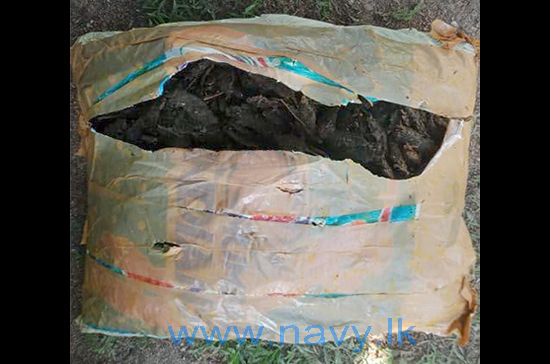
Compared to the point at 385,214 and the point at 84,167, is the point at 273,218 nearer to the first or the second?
the point at 385,214

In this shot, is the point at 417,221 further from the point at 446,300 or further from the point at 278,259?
the point at 278,259

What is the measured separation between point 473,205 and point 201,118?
1059 millimetres

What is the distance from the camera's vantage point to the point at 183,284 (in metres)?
1.49

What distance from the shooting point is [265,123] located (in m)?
1.69

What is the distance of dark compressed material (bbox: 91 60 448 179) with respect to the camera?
1659mm

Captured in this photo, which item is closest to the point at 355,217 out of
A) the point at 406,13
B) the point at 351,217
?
the point at 351,217

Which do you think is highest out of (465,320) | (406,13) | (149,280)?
(406,13)

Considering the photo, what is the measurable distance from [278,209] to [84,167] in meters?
1.01

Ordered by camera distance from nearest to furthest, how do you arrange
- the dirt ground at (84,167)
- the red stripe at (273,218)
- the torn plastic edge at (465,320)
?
the red stripe at (273,218) → the torn plastic edge at (465,320) → the dirt ground at (84,167)

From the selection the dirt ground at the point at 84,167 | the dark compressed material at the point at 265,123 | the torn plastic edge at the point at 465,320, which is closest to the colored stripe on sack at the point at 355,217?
the dark compressed material at the point at 265,123

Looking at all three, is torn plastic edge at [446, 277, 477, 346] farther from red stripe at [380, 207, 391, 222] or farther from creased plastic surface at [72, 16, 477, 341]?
red stripe at [380, 207, 391, 222]

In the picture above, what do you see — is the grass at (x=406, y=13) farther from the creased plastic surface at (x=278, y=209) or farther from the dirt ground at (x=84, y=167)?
the creased plastic surface at (x=278, y=209)

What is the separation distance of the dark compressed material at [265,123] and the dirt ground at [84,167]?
48 centimetres

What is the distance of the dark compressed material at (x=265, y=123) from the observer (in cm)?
166
